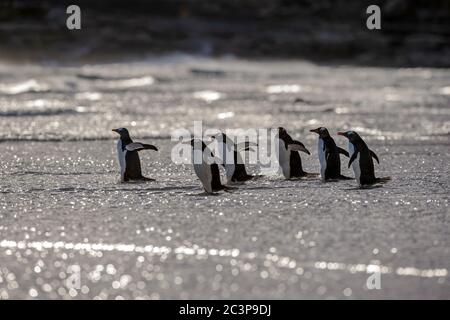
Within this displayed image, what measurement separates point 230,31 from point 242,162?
1567 inches

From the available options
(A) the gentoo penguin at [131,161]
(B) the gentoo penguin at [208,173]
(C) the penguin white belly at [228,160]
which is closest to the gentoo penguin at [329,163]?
(C) the penguin white belly at [228,160]

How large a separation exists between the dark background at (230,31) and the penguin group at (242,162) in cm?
2822

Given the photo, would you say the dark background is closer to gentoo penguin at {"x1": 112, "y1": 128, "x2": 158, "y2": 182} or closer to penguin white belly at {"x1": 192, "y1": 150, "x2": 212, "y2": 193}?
gentoo penguin at {"x1": 112, "y1": 128, "x2": 158, "y2": 182}

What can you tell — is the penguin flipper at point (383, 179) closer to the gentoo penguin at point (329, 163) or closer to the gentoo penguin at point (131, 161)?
the gentoo penguin at point (329, 163)

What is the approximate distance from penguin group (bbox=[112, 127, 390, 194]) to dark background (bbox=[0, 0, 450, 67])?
28223 millimetres

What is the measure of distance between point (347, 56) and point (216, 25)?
991cm

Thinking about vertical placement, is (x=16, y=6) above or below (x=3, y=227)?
above

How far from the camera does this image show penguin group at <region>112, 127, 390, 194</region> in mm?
6191

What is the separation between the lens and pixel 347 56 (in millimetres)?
40281

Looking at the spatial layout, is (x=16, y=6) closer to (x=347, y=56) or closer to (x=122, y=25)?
(x=122, y=25)

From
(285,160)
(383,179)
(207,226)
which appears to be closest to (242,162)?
(285,160)

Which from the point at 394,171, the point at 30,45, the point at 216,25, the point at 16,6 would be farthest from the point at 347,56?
the point at 394,171

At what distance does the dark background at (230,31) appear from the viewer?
38188 mm

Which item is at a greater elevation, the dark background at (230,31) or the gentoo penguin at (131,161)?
the dark background at (230,31)
